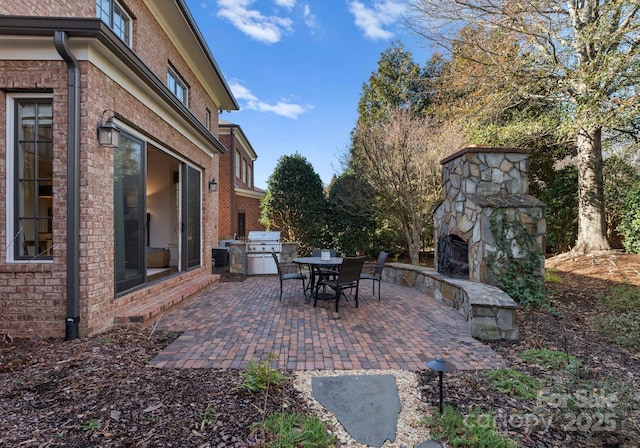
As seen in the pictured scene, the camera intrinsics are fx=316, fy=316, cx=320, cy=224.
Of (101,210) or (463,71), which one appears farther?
(463,71)

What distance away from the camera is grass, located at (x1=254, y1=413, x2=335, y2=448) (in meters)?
1.99

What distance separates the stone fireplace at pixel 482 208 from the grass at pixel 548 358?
6.11 ft

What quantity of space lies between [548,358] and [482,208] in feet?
8.67

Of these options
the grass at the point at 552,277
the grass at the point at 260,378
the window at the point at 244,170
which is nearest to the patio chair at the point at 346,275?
the grass at the point at 260,378

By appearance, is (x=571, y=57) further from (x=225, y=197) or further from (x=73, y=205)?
(x=225, y=197)

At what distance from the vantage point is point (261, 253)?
365 inches

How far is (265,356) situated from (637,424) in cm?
305

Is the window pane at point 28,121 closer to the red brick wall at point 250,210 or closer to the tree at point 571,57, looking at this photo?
the tree at point 571,57

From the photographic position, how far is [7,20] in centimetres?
345

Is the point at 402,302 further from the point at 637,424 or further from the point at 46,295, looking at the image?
the point at 46,295

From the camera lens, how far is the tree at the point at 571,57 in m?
6.67

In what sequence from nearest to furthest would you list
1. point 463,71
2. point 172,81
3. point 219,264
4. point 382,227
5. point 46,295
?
point 46,295, point 172,81, point 463,71, point 219,264, point 382,227

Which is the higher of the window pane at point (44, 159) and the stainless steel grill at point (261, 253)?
the window pane at point (44, 159)

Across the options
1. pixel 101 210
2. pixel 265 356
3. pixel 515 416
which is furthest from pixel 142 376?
pixel 515 416
